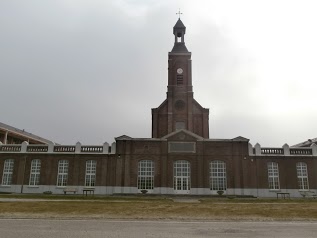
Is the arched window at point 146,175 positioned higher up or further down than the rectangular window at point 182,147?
further down

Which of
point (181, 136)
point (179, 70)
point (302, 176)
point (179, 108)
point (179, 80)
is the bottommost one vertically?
point (302, 176)

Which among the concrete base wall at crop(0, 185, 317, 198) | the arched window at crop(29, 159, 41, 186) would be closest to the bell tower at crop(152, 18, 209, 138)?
the concrete base wall at crop(0, 185, 317, 198)

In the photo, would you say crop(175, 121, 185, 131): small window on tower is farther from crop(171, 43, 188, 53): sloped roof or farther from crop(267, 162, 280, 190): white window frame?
crop(267, 162, 280, 190): white window frame

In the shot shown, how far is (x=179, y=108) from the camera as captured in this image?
158 feet

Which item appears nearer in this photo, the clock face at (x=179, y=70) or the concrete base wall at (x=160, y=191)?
the concrete base wall at (x=160, y=191)

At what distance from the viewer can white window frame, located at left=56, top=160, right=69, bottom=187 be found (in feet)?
134

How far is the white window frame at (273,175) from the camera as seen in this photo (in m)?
39.8

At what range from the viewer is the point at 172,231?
11.7 meters

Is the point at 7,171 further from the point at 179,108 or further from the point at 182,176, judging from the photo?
the point at 179,108

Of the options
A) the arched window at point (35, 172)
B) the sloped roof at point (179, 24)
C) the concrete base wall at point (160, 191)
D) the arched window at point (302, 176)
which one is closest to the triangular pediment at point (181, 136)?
the concrete base wall at point (160, 191)

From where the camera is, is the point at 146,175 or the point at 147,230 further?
the point at 146,175

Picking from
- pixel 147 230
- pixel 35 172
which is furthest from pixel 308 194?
pixel 35 172

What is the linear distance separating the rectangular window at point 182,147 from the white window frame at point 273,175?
978cm

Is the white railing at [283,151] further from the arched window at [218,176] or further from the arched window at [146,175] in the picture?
the arched window at [146,175]
